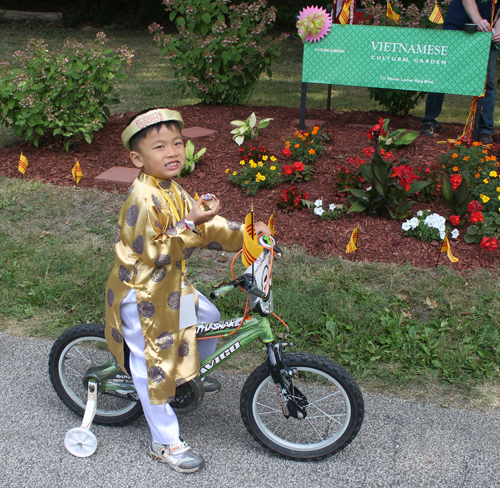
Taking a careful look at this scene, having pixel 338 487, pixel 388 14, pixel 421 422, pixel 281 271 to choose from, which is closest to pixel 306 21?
pixel 388 14

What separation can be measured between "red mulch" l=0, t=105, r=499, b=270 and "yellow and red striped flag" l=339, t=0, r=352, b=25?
1.14 metres

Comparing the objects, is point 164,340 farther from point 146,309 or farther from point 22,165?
point 22,165

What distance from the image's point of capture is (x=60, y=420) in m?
Result: 2.71

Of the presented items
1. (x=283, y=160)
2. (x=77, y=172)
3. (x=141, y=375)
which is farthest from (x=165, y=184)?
(x=283, y=160)

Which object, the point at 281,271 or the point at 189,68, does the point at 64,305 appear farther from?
the point at 189,68

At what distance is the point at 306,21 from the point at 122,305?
14.3 feet

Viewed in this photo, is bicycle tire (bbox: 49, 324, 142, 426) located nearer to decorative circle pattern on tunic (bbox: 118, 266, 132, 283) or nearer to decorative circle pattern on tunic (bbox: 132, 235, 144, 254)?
decorative circle pattern on tunic (bbox: 118, 266, 132, 283)

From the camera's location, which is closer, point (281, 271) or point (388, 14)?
point (281, 271)

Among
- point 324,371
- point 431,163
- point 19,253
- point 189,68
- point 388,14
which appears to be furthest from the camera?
point 189,68

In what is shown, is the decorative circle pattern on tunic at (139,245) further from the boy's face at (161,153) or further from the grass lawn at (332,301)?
the grass lawn at (332,301)

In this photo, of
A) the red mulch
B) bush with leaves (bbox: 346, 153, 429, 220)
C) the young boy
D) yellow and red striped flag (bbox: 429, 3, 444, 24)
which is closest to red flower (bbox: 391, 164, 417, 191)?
bush with leaves (bbox: 346, 153, 429, 220)

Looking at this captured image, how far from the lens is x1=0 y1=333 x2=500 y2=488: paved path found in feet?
7.68

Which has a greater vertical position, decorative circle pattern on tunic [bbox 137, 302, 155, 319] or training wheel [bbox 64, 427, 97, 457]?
decorative circle pattern on tunic [bbox 137, 302, 155, 319]

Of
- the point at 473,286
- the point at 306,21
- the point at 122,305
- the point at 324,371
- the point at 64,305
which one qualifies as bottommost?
the point at 64,305
